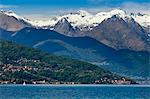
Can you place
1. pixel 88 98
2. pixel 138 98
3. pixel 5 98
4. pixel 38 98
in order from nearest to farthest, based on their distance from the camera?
pixel 5 98
pixel 38 98
pixel 88 98
pixel 138 98

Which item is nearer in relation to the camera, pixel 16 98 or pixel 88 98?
pixel 16 98

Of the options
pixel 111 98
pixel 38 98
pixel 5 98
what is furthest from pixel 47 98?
pixel 111 98

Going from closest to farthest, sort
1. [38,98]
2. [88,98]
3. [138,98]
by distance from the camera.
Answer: [38,98]
[88,98]
[138,98]

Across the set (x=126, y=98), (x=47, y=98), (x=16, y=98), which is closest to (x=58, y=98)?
(x=47, y=98)

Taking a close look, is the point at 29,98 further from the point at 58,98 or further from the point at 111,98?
the point at 111,98

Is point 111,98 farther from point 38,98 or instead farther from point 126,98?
point 38,98

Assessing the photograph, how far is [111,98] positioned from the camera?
5842 inches

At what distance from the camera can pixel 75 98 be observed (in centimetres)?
13712

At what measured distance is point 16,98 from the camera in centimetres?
12688

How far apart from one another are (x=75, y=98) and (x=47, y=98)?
7.62 meters

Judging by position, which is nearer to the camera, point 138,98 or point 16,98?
point 16,98

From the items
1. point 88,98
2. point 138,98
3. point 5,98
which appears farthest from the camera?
point 138,98

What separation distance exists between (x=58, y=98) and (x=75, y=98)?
4.89m

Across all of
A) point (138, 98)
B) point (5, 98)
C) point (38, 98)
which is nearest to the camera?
point (5, 98)
